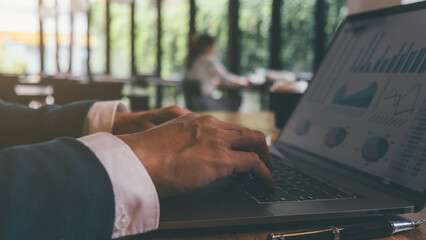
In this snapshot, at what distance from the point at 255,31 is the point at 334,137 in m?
6.49

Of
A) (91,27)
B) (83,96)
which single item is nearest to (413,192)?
(83,96)

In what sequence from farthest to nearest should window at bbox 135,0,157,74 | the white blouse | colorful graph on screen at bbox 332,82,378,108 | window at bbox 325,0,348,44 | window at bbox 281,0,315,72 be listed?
1. window at bbox 135,0,157,74
2. window at bbox 281,0,315,72
3. window at bbox 325,0,348,44
4. the white blouse
5. colorful graph on screen at bbox 332,82,378,108

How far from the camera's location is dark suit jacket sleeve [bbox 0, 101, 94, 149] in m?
0.84

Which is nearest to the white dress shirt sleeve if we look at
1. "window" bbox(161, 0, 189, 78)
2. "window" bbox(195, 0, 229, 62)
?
"window" bbox(195, 0, 229, 62)

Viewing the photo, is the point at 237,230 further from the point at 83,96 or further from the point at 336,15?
the point at 336,15

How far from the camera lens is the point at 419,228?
1.62 ft

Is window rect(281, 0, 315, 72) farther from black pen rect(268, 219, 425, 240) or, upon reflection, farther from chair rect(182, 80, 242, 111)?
black pen rect(268, 219, 425, 240)

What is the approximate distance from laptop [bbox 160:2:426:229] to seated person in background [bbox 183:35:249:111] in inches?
167

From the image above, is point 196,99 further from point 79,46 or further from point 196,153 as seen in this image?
point 79,46

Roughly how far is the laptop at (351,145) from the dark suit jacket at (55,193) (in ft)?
0.26

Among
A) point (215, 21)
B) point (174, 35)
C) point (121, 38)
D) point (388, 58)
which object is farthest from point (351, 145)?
point (121, 38)

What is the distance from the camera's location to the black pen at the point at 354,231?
40 cm

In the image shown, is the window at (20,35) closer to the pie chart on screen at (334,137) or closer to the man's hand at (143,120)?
the man's hand at (143,120)

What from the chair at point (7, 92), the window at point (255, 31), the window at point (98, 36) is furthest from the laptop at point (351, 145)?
the window at point (98, 36)
